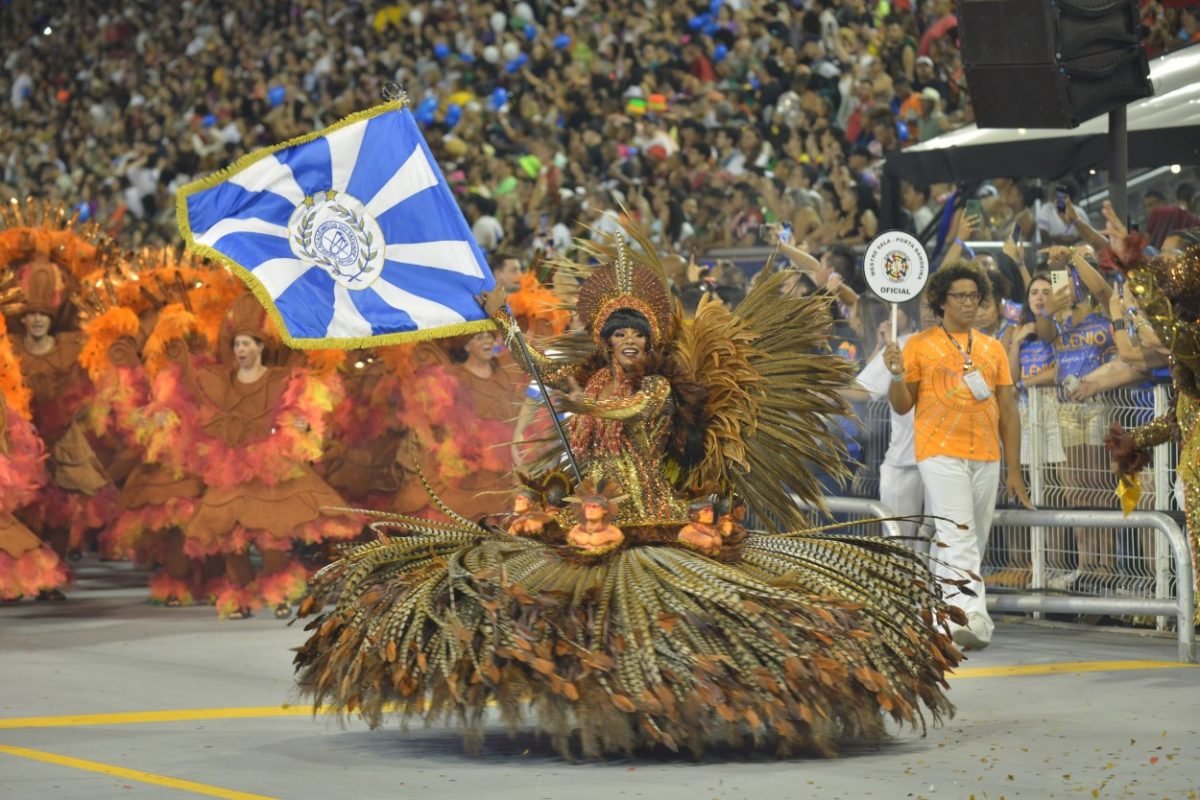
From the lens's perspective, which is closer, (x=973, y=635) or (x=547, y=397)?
(x=547, y=397)

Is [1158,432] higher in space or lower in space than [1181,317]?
lower

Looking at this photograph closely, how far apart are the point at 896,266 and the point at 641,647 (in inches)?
136

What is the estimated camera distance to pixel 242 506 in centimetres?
1081

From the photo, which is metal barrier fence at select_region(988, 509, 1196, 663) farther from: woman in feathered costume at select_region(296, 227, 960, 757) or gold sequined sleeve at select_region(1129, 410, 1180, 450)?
gold sequined sleeve at select_region(1129, 410, 1180, 450)

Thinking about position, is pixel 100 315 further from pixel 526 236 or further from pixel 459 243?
pixel 526 236

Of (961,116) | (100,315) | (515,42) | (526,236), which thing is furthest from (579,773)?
(515,42)

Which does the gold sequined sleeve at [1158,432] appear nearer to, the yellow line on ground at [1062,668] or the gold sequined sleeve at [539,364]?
the gold sequined sleeve at [539,364]

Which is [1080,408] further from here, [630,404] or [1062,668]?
[630,404]

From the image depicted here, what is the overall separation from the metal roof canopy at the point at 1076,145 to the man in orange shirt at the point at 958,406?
3.07 metres

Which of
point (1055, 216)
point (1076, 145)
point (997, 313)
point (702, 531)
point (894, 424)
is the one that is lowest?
point (702, 531)

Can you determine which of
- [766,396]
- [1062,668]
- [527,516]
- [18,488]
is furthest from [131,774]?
[18,488]

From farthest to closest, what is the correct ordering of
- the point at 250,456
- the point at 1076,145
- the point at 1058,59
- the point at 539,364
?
the point at 1076,145
the point at 250,456
the point at 1058,59
the point at 539,364

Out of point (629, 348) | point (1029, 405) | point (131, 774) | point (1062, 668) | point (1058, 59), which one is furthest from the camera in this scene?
point (1029, 405)

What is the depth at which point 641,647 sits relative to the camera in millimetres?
6082
